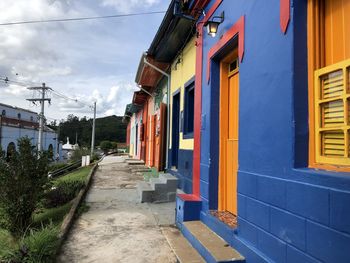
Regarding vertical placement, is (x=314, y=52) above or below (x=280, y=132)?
above

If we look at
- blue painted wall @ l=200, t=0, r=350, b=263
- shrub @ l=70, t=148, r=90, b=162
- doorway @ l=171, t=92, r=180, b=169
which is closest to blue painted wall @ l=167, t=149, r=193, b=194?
doorway @ l=171, t=92, r=180, b=169

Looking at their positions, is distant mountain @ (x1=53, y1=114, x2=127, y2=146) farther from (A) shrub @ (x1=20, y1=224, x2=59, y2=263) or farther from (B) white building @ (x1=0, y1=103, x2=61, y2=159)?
(A) shrub @ (x1=20, y1=224, x2=59, y2=263)

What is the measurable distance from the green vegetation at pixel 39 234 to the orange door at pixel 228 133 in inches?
101

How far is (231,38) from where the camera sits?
15.5 ft

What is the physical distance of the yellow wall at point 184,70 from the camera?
762cm

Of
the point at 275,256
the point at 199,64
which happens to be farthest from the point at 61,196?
the point at 275,256

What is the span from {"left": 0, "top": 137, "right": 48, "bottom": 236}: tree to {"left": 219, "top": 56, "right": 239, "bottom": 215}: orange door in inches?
125

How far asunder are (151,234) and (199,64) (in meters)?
3.15

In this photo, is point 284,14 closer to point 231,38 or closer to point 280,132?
point 280,132

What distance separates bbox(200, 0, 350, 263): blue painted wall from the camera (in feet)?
8.24

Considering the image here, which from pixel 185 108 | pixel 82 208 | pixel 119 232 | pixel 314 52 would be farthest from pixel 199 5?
pixel 82 208

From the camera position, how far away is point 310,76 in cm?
301

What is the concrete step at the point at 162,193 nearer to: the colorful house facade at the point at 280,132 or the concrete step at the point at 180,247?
the concrete step at the point at 180,247

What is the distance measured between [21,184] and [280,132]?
4537 mm
